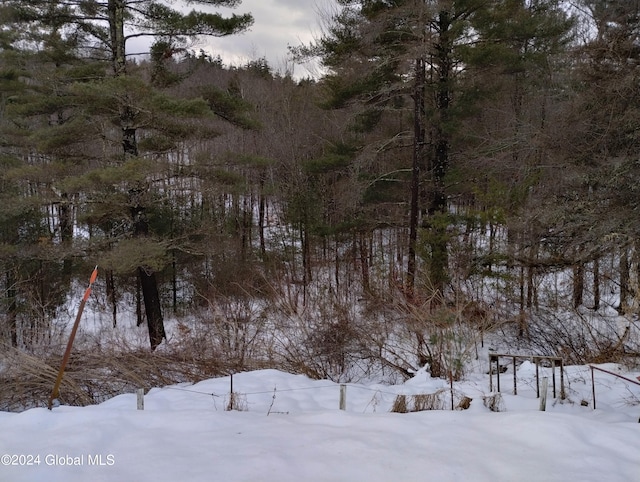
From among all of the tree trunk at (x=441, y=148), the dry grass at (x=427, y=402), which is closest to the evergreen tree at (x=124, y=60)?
the tree trunk at (x=441, y=148)

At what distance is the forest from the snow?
2304 millimetres

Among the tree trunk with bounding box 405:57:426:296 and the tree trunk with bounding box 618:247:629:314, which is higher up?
the tree trunk with bounding box 405:57:426:296

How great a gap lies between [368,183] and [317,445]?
31.2ft

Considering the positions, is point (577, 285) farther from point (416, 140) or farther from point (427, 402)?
point (427, 402)

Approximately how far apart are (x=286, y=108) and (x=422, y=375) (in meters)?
17.1

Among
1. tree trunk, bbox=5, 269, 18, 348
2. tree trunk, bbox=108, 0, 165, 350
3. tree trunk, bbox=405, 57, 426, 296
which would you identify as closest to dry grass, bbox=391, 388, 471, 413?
tree trunk, bbox=405, 57, 426, 296

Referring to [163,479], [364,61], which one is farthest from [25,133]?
[163,479]

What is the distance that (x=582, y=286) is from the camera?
38.0ft

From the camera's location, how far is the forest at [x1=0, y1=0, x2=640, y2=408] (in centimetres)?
699

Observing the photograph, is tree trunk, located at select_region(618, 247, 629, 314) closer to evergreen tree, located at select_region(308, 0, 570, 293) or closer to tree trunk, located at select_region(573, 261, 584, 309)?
tree trunk, located at select_region(573, 261, 584, 309)

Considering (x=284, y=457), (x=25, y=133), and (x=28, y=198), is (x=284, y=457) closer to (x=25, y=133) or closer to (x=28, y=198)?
(x=28, y=198)

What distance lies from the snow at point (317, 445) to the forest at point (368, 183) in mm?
2304

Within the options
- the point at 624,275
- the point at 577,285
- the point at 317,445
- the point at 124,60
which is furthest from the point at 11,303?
the point at 577,285

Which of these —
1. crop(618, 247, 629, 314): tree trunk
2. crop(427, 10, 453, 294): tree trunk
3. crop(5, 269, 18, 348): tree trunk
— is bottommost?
crop(5, 269, 18, 348): tree trunk
